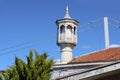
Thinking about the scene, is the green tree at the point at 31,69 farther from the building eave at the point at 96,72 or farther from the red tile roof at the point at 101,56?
the red tile roof at the point at 101,56

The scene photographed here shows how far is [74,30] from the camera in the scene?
33.9m

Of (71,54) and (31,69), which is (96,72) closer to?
(31,69)

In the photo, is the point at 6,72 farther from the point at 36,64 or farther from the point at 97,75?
the point at 97,75

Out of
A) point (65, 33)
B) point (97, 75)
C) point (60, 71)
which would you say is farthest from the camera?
point (65, 33)

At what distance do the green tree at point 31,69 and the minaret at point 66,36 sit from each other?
67.3ft

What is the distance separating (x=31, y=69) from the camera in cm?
1062

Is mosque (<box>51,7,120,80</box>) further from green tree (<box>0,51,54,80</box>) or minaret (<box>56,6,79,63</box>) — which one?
green tree (<box>0,51,54,80</box>)

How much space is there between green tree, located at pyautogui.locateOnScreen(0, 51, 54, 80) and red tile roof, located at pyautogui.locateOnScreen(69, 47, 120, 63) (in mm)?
16614

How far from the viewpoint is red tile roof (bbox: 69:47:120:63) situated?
91.6ft

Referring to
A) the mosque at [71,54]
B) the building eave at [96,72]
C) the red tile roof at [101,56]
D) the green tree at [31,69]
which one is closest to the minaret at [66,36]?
the mosque at [71,54]

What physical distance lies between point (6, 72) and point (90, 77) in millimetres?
3944

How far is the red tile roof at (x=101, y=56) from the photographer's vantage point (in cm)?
2791

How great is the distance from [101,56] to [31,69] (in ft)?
62.7

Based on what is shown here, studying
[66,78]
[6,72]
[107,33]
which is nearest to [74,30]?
[107,33]
